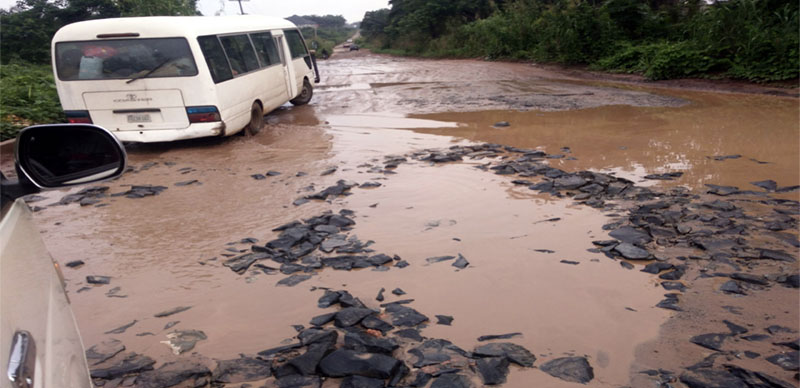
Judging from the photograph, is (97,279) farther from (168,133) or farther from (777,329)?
(777,329)

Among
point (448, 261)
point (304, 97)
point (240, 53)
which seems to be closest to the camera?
point (448, 261)

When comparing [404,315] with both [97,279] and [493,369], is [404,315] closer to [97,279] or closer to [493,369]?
[493,369]

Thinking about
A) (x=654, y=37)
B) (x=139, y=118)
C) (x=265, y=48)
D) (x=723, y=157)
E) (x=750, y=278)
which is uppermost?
(x=654, y=37)

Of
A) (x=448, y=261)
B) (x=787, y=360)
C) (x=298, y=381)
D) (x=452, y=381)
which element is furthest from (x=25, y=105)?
(x=787, y=360)

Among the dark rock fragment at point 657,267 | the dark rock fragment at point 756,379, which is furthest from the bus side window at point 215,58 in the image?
the dark rock fragment at point 756,379

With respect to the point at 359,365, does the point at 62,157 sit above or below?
above

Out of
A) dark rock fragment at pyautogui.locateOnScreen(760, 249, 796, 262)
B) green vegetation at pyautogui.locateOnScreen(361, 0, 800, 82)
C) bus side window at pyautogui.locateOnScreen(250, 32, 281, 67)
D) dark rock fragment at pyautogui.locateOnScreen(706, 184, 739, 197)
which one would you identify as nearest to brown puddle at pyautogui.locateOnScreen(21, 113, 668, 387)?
dark rock fragment at pyautogui.locateOnScreen(760, 249, 796, 262)

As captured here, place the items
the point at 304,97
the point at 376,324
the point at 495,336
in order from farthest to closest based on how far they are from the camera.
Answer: the point at 304,97
the point at 376,324
the point at 495,336

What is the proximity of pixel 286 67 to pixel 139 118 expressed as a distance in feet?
14.9

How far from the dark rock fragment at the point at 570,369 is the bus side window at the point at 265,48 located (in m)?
9.44

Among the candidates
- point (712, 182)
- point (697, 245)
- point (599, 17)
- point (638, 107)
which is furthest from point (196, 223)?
point (599, 17)

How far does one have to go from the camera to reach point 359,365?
3.00m

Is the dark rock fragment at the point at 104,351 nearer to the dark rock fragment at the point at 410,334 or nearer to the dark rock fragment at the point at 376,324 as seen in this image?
the dark rock fragment at the point at 376,324

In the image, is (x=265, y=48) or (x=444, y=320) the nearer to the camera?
(x=444, y=320)
